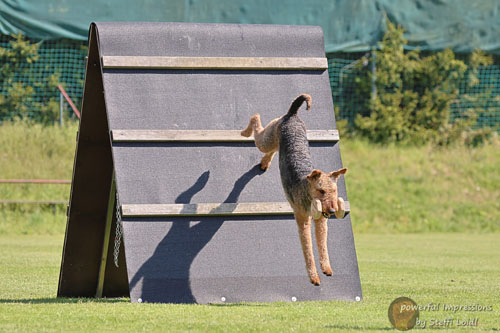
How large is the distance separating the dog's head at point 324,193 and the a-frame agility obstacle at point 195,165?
114 cm

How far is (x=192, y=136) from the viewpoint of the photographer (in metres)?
6.91

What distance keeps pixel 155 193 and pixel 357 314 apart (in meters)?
1.77

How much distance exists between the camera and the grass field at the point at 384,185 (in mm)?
17734

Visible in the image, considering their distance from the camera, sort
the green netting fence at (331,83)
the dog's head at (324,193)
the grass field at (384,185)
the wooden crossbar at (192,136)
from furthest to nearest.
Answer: the green netting fence at (331,83) → the grass field at (384,185) → the wooden crossbar at (192,136) → the dog's head at (324,193)

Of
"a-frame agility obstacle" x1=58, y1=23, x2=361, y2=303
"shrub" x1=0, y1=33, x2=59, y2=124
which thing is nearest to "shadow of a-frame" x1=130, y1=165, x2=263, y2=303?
"a-frame agility obstacle" x1=58, y1=23, x2=361, y2=303

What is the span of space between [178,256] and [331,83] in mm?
14265

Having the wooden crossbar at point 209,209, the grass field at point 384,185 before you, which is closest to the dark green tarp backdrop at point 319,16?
the grass field at point 384,185

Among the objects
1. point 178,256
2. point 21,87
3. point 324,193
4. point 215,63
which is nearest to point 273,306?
point 178,256

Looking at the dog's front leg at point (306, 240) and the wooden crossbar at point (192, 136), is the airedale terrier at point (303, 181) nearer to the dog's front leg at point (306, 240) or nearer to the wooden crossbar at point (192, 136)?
the dog's front leg at point (306, 240)

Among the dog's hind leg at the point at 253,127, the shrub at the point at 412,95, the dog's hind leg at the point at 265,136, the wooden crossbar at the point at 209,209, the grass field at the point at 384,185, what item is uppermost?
the shrub at the point at 412,95

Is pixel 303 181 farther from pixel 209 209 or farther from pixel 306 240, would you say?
pixel 209 209

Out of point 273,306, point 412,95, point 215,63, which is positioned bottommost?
point 273,306

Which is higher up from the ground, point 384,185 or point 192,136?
point 384,185

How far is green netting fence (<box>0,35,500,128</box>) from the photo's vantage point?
64.6 ft
